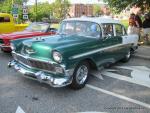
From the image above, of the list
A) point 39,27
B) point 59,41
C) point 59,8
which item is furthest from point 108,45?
point 59,8

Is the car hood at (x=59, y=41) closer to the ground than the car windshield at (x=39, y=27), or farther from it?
closer to the ground

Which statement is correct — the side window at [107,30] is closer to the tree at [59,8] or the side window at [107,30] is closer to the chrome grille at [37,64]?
the chrome grille at [37,64]

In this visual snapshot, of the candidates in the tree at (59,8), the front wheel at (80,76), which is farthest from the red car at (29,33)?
the tree at (59,8)

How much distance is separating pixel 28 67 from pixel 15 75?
1.18m

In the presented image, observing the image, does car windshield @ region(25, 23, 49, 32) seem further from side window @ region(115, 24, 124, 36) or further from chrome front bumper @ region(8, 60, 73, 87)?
chrome front bumper @ region(8, 60, 73, 87)

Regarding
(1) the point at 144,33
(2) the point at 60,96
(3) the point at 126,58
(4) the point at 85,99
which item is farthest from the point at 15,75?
(1) the point at 144,33

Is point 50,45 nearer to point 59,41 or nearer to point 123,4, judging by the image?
point 59,41

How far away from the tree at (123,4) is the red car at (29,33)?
446 centimetres

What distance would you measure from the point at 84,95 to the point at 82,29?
2.04m

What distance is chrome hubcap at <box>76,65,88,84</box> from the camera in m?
5.96

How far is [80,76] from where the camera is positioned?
20.1ft

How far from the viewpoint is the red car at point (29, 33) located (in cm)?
912

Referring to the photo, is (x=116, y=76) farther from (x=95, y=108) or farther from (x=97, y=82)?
(x=95, y=108)

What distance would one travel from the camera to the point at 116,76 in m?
7.21
